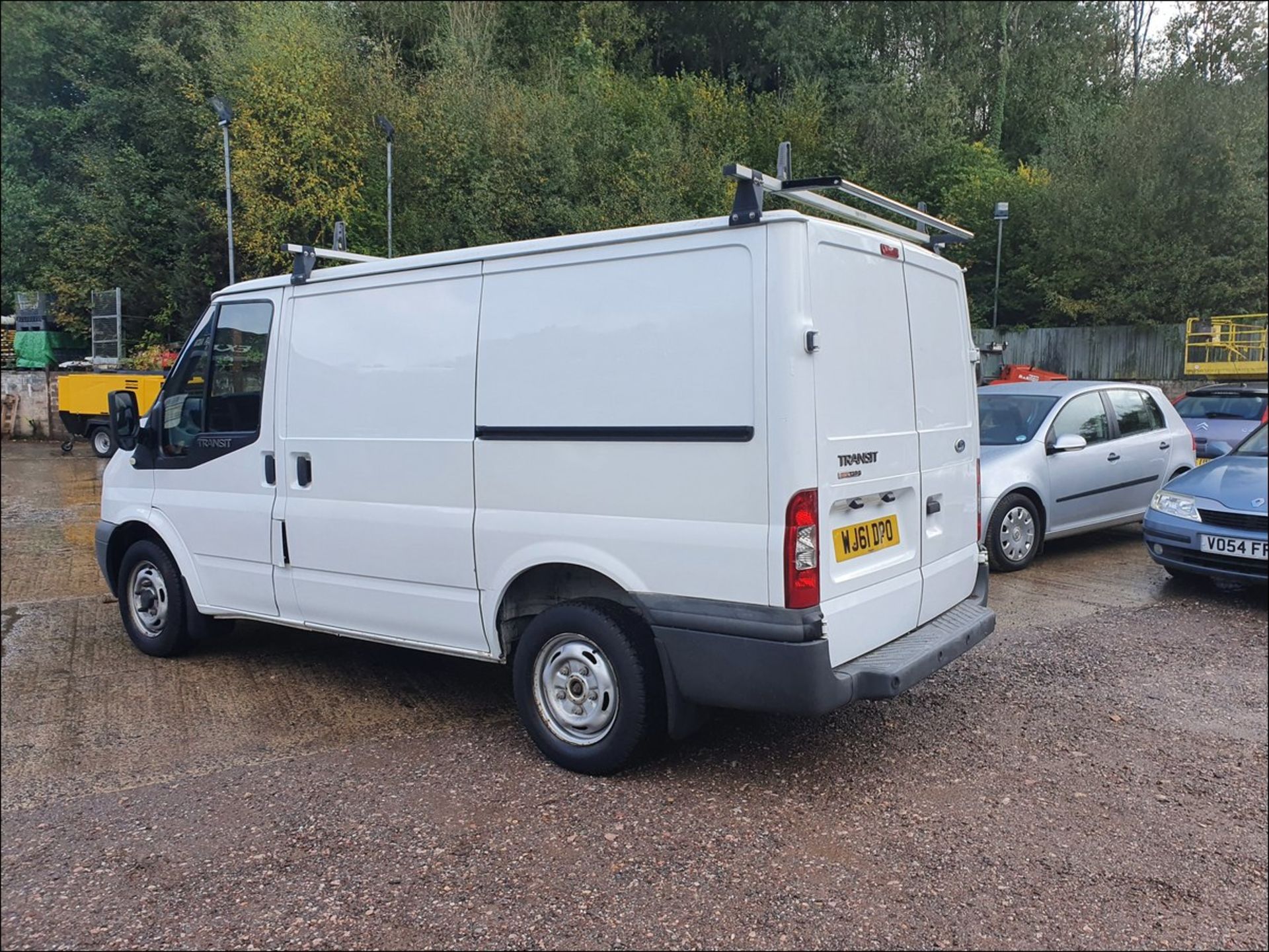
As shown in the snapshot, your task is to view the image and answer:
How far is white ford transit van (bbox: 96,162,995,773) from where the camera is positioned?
333 centimetres

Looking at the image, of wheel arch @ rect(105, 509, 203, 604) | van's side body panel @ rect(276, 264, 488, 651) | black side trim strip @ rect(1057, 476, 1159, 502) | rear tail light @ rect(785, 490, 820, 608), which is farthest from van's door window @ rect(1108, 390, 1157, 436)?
wheel arch @ rect(105, 509, 203, 604)

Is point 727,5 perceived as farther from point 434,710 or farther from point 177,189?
→ point 434,710

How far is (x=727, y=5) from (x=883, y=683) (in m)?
39.5

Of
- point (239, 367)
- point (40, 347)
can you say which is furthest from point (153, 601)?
point (40, 347)

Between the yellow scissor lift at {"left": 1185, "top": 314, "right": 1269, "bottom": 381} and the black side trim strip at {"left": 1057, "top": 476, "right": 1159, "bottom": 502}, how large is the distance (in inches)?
596

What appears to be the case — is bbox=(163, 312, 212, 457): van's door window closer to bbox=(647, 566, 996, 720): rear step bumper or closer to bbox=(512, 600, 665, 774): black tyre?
bbox=(512, 600, 665, 774): black tyre

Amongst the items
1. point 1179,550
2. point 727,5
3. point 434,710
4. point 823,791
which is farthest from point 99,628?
point 727,5

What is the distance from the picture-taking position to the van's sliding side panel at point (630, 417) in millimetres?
3336

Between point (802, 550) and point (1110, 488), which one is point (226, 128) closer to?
point (1110, 488)

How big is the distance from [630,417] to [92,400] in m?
17.7

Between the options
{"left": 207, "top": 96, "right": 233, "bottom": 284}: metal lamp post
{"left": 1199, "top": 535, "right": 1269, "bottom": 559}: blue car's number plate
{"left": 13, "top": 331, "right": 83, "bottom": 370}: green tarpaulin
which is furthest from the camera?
{"left": 13, "top": 331, "right": 83, "bottom": 370}: green tarpaulin

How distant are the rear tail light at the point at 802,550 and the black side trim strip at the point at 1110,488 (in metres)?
5.41

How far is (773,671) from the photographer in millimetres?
3309

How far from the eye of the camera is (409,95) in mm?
26438
